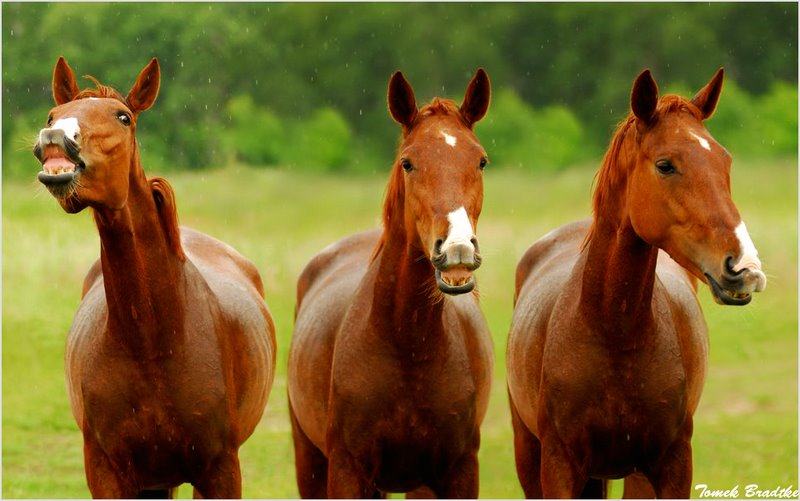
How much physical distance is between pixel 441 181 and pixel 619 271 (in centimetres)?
106

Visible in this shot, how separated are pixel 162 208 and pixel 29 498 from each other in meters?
5.05

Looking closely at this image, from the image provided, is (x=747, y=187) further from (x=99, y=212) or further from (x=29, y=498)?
(x=99, y=212)

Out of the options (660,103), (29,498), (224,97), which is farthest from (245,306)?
(224,97)

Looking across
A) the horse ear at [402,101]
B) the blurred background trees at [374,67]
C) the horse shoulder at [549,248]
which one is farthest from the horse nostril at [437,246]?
the blurred background trees at [374,67]

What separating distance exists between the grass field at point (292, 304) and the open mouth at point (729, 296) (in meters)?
5.98

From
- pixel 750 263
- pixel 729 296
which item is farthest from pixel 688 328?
pixel 750 263

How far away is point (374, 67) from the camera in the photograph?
2025cm

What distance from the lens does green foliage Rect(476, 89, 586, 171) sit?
16609 mm

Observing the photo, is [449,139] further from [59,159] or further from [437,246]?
[59,159]

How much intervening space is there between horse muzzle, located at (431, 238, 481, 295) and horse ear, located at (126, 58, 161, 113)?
185 cm

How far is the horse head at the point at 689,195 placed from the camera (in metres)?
5.27

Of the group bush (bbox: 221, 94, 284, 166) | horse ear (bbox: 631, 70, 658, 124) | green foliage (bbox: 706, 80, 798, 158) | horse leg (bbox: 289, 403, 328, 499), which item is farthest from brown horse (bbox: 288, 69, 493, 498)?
bush (bbox: 221, 94, 284, 166)

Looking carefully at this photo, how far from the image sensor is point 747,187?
695 inches

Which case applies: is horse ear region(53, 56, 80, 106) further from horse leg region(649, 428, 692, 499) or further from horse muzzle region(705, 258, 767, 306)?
horse leg region(649, 428, 692, 499)
